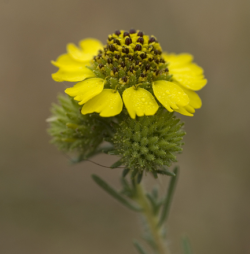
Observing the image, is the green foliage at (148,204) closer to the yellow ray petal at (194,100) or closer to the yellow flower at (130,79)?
the yellow ray petal at (194,100)

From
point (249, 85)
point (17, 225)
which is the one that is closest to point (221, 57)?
point (249, 85)

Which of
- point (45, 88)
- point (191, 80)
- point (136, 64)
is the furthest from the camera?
point (45, 88)

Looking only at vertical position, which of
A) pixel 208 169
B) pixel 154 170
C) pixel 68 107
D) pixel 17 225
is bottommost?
pixel 17 225

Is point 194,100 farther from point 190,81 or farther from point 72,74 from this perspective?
point 72,74

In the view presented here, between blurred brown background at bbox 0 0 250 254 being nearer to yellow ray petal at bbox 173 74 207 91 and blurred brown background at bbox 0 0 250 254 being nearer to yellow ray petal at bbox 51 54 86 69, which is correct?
yellow ray petal at bbox 173 74 207 91

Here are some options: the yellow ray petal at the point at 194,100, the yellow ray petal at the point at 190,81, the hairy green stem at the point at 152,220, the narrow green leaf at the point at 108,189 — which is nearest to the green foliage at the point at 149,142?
the yellow ray petal at the point at 194,100

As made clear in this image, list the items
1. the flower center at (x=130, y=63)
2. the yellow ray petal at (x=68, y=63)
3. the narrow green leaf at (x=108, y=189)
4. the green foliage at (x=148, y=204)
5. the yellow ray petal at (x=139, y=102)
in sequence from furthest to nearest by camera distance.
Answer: the green foliage at (x=148, y=204) → the narrow green leaf at (x=108, y=189) → the yellow ray petal at (x=68, y=63) → the flower center at (x=130, y=63) → the yellow ray petal at (x=139, y=102)

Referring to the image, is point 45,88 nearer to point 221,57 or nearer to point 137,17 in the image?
point 137,17
